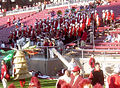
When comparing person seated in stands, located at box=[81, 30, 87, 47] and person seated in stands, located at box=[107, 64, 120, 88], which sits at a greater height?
person seated in stands, located at box=[107, 64, 120, 88]

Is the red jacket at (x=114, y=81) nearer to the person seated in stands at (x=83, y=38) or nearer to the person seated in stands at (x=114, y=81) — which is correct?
the person seated in stands at (x=114, y=81)

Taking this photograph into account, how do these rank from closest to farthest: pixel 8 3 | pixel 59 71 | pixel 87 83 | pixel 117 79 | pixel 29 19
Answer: pixel 87 83, pixel 117 79, pixel 59 71, pixel 29 19, pixel 8 3

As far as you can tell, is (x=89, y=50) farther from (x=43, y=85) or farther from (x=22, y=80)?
(x=22, y=80)

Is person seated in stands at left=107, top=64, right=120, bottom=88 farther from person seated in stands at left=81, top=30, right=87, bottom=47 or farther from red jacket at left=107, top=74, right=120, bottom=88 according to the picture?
person seated in stands at left=81, top=30, right=87, bottom=47

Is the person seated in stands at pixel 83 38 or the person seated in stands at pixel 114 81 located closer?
the person seated in stands at pixel 114 81

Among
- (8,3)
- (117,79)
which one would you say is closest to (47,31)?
(117,79)

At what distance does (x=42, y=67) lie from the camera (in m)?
17.0

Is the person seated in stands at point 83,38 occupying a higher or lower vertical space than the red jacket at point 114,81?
lower

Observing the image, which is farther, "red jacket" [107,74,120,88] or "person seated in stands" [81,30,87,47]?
"person seated in stands" [81,30,87,47]

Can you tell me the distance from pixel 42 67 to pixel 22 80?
4.65 meters

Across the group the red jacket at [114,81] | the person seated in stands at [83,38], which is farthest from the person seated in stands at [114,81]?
the person seated in stands at [83,38]

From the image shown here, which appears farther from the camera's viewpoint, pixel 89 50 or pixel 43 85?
pixel 89 50

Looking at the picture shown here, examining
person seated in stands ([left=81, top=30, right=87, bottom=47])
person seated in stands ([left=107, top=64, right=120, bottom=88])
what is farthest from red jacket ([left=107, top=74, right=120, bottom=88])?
person seated in stands ([left=81, top=30, right=87, bottom=47])

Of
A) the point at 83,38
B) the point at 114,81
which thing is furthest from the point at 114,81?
the point at 83,38
